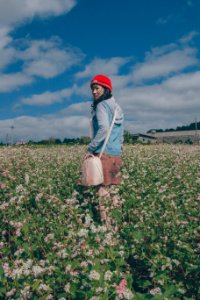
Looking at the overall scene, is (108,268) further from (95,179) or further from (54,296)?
(95,179)

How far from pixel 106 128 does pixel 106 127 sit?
0.05ft

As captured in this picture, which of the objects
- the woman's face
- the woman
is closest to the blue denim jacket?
the woman

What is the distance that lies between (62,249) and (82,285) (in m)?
0.82

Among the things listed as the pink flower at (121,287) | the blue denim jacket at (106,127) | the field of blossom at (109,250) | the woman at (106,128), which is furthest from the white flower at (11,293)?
the blue denim jacket at (106,127)

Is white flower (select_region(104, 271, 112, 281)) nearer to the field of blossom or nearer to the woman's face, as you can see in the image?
the field of blossom

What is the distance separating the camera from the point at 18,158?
1063 cm

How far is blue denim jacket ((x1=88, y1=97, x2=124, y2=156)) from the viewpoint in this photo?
5.55 m

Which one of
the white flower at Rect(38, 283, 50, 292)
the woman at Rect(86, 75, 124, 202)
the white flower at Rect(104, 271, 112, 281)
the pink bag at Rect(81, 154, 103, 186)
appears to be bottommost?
the white flower at Rect(38, 283, 50, 292)

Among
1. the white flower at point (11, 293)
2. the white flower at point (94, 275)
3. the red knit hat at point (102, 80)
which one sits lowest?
the white flower at point (11, 293)

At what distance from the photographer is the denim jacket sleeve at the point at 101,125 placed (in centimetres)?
552

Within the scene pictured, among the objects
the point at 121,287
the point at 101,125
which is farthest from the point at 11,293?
the point at 101,125

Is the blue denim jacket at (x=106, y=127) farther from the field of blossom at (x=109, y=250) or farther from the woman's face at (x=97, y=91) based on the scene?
the field of blossom at (x=109, y=250)

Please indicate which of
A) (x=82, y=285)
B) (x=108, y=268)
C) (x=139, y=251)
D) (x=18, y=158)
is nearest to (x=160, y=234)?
(x=139, y=251)

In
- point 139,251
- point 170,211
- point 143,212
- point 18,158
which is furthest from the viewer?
point 18,158
